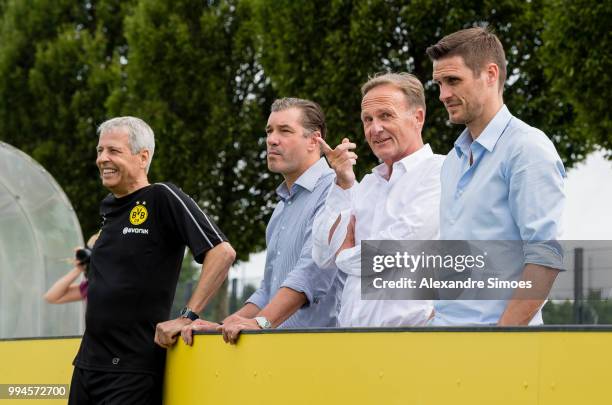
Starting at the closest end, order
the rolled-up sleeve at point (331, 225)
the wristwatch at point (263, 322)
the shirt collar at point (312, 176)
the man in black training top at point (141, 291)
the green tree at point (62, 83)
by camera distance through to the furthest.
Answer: the wristwatch at point (263, 322)
the rolled-up sleeve at point (331, 225)
the man in black training top at point (141, 291)
the shirt collar at point (312, 176)
the green tree at point (62, 83)

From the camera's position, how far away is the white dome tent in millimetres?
13438

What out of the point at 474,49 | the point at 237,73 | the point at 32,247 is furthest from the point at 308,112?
the point at 237,73

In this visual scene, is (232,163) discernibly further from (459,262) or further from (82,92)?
(459,262)

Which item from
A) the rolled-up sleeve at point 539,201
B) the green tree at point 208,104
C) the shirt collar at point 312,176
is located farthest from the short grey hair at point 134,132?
the green tree at point 208,104

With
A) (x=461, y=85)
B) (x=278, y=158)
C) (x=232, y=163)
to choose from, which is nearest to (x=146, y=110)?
(x=232, y=163)

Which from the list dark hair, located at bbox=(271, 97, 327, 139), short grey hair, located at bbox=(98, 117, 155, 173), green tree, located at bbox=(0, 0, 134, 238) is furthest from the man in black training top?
green tree, located at bbox=(0, 0, 134, 238)

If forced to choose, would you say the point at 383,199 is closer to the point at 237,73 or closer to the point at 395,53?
the point at 395,53

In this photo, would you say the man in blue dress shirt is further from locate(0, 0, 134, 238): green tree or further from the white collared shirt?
locate(0, 0, 134, 238): green tree

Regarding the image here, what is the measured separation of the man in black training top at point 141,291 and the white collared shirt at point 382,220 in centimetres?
51

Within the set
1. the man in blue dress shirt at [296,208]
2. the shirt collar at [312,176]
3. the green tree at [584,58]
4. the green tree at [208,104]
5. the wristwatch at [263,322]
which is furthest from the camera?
the green tree at [208,104]

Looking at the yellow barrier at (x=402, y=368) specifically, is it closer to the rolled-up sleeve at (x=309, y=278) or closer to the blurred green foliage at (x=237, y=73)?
the rolled-up sleeve at (x=309, y=278)

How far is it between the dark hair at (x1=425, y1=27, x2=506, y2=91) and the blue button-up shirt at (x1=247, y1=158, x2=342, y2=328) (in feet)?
4.44

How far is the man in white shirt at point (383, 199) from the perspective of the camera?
4945 millimetres

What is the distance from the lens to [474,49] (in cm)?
450
